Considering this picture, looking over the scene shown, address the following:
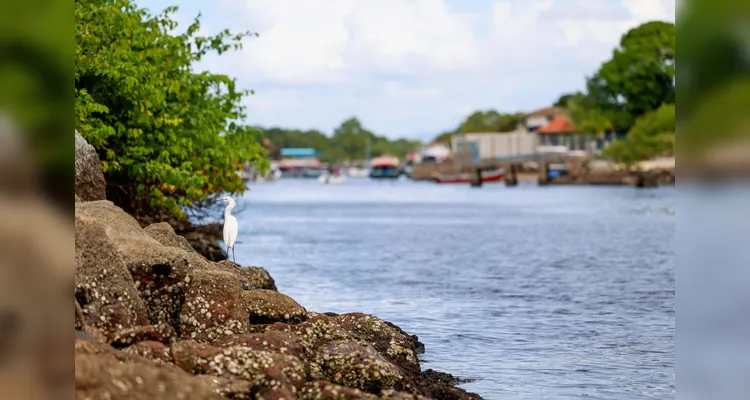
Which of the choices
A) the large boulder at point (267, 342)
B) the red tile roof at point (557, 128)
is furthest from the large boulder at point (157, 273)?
the red tile roof at point (557, 128)

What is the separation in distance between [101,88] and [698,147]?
1918cm

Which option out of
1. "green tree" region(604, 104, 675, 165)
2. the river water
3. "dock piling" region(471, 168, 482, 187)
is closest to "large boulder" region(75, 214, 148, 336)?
the river water

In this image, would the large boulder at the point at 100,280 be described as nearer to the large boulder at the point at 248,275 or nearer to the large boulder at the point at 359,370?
the large boulder at the point at 359,370

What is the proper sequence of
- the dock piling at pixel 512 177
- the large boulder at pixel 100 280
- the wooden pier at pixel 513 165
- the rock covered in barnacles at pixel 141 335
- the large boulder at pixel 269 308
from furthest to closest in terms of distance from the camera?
the dock piling at pixel 512 177 < the wooden pier at pixel 513 165 < the large boulder at pixel 269 308 < the large boulder at pixel 100 280 < the rock covered in barnacles at pixel 141 335

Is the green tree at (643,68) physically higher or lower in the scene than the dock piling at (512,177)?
higher

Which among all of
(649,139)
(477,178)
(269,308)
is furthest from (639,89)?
(269,308)

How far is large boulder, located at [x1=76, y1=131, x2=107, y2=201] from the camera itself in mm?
17359

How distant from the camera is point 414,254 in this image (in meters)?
48.8

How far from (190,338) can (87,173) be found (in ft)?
19.1

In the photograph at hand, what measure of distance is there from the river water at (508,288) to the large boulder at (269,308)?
3.12 meters

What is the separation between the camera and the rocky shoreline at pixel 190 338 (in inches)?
384

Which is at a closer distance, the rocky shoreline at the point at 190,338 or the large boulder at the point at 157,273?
the rocky shoreline at the point at 190,338

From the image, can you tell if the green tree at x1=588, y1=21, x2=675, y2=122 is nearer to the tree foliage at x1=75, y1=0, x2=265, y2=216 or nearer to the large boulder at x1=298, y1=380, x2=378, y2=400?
the tree foliage at x1=75, y1=0, x2=265, y2=216

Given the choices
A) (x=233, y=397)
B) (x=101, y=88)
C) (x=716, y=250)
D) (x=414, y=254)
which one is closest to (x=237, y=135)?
(x=101, y=88)
